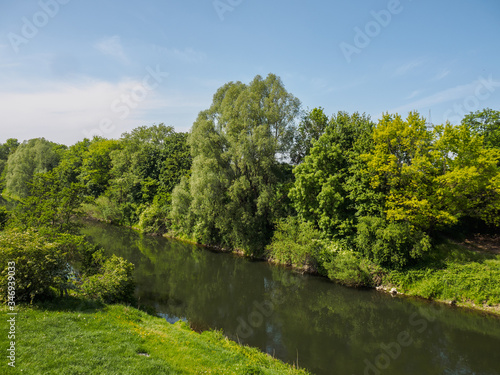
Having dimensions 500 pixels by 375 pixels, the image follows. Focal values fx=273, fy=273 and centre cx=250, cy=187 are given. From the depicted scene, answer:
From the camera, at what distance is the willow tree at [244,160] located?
31.1 metres

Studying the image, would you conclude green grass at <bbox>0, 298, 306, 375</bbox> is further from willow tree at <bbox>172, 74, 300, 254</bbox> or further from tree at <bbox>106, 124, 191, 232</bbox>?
tree at <bbox>106, 124, 191, 232</bbox>

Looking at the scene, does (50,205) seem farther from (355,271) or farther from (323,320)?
(355,271)

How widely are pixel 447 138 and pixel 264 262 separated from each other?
2111cm

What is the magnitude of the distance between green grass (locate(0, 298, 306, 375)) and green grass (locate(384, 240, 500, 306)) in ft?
47.6

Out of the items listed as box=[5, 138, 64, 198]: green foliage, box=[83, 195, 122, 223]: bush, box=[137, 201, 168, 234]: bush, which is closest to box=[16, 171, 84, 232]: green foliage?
box=[137, 201, 168, 234]: bush

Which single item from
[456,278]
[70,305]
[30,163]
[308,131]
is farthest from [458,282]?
[30,163]

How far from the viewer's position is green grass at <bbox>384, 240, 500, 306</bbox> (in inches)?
754

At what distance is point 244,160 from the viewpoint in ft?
102

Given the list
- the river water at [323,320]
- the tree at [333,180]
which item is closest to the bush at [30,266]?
the river water at [323,320]

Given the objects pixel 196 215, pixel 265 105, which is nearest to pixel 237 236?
pixel 196 215

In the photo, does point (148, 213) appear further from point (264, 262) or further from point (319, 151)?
point (319, 151)

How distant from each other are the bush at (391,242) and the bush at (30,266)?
70.6ft

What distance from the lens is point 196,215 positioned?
36.2m

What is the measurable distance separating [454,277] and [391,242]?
4.73 m
